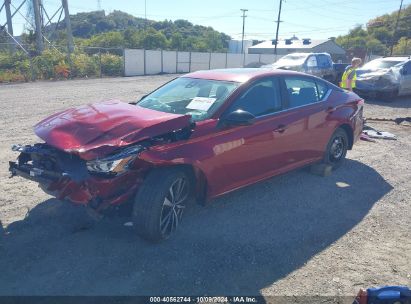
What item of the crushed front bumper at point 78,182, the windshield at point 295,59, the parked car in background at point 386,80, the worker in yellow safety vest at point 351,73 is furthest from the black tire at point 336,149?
the windshield at point 295,59

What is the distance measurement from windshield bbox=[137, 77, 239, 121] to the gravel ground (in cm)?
123

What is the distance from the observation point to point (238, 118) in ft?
13.2

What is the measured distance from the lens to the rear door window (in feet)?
16.9

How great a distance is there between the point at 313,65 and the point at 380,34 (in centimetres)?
7008

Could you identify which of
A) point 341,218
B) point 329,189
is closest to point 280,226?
point 341,218

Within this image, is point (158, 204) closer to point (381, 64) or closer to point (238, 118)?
point (238, 118)

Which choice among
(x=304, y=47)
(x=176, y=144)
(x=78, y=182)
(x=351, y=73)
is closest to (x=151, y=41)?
(x=304, y=47)

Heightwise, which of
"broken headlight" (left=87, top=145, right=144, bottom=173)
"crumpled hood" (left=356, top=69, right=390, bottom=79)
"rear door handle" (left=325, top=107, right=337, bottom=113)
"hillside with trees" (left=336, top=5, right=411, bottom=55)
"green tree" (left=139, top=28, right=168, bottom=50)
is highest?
"hillside with trees" (left=336, top=5, right=411, bottom=55)

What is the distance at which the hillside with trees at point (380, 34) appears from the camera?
67250mm

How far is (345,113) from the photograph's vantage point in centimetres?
607

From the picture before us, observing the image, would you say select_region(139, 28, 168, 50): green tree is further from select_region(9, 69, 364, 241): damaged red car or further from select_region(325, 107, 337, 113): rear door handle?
select_region(9, 69, 364, 241): damaged red car

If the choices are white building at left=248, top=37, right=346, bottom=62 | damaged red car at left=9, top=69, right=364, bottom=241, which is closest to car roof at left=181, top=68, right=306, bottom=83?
damaged red car at left=9, top=69, right=364, bottom=241

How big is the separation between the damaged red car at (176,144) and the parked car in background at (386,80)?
1017 cm

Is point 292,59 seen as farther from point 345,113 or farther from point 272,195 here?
point 272,195
